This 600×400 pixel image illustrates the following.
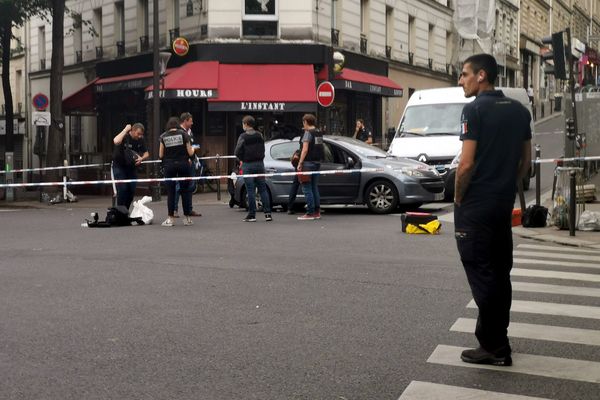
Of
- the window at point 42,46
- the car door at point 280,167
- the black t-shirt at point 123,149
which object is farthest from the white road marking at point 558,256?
the window at point 42,46

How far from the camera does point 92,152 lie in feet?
112

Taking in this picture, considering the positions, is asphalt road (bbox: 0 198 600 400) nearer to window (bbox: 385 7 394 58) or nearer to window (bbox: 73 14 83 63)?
window (bbox: 385 7 394 58)

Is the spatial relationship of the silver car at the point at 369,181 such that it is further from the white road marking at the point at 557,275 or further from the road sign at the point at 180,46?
the road sign at the point at 180,46

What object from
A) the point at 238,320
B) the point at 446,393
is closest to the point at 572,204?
the point at 238,320

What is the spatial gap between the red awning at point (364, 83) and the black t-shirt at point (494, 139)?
22499 millimetres

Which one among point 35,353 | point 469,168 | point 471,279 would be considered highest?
point 469,168

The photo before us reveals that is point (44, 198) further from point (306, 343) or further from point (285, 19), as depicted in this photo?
point (306, 343)

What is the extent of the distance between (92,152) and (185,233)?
21570mm

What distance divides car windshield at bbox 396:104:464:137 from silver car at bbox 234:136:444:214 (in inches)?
131

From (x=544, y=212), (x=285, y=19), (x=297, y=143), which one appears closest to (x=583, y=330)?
(x=544, y=212)

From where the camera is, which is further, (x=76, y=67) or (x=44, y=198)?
(x=76, y=67)

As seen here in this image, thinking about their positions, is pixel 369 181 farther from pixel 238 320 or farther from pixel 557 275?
pixel 238 320

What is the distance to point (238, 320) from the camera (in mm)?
6812

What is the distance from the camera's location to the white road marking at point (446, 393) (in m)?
4.83
